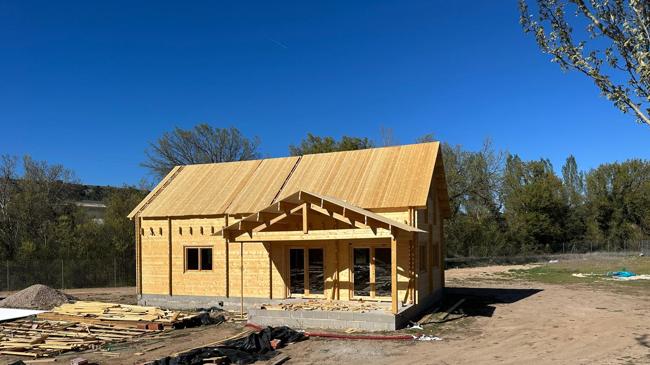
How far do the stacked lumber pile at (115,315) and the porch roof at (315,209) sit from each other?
337 centimetres

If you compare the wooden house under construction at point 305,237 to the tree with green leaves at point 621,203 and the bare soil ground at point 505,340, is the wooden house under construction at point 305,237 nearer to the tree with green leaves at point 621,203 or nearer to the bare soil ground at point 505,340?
the bare soil ground at point 505,340

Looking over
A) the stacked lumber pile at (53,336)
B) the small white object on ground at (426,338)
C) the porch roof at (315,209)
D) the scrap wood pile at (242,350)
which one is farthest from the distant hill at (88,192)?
the small white object on ground at (426,338)

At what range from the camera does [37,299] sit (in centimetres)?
2194

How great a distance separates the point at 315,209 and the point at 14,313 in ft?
42.7

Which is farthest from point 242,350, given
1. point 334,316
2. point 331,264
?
point 331,264

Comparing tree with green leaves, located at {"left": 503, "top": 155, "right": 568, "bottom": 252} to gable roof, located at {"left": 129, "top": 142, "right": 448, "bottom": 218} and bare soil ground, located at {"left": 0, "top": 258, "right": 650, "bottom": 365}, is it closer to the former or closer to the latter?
bare soil ground, located at {"left": 0, "top": 258, "right": 650, "bottom": 365}

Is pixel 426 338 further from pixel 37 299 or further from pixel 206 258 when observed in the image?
pixel 37 299

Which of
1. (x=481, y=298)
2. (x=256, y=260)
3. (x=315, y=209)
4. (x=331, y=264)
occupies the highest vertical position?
(x=315, y=209)

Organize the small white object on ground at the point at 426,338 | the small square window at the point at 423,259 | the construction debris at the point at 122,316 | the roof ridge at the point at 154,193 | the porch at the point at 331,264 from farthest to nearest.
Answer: the roof ridge at the point at 154,193 → the small square window at the point at 423,259 → the construction debris at the point at 122,316 → the porch at the point at 331,264 → the small white object on ground at the point at 426,338

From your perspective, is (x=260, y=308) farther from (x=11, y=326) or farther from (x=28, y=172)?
(x=28, y=172)

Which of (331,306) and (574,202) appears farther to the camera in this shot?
(574,202)

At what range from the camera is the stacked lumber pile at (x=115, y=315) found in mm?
16562

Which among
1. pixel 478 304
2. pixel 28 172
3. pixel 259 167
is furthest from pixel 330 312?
pixel 28 172

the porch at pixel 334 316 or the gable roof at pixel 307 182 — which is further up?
the gable roof at pixel 307 182
